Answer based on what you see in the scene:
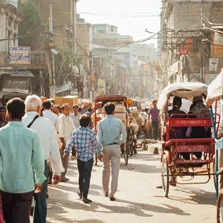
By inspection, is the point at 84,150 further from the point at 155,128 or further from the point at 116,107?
the point at 155,128

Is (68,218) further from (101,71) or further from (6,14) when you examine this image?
(101,71)

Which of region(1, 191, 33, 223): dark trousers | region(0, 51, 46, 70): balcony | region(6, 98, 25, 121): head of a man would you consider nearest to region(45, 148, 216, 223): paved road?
region(1, 191, 33, 223): dark trousers

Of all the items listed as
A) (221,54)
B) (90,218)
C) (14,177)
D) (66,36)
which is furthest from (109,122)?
(66,36)

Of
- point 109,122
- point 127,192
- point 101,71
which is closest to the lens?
point 109,122

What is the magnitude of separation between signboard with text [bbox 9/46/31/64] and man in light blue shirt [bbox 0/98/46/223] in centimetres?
3592

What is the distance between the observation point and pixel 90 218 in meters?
9.11

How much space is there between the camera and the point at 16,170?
5.72 metres

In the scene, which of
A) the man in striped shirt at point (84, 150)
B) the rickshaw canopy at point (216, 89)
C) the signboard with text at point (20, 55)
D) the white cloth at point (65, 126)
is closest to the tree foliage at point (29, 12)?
the signboard with text at point (20, 55)

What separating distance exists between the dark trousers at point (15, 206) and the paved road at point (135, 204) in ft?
10.4

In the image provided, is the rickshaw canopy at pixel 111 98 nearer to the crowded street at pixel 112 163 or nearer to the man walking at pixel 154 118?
the crowded street at pixel 112 163

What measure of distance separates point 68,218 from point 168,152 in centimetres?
321

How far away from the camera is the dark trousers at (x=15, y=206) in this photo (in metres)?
5.75

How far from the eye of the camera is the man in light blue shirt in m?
5.72

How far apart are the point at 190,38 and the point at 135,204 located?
34.3 metres
